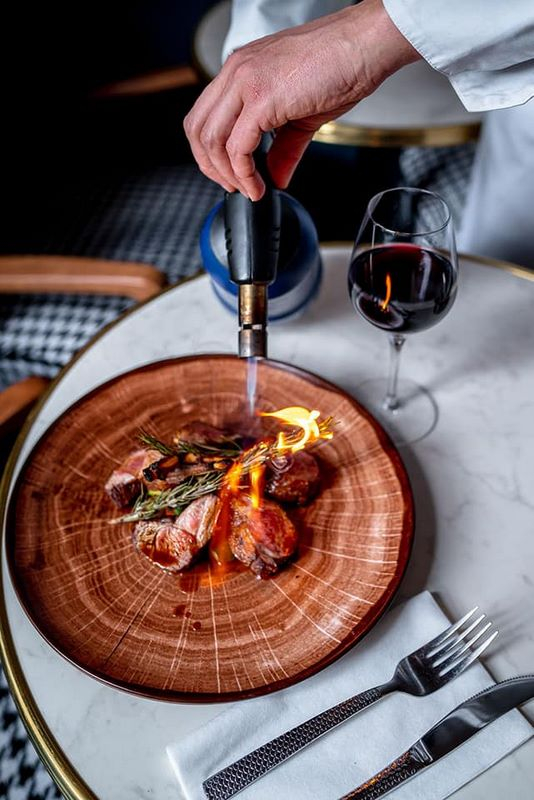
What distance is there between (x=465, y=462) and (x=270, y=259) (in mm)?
348

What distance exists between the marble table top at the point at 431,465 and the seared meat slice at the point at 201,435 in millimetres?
202

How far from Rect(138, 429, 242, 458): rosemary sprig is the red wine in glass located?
23 centimetres

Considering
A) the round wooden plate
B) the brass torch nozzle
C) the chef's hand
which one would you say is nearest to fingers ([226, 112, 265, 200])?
the chef's hand

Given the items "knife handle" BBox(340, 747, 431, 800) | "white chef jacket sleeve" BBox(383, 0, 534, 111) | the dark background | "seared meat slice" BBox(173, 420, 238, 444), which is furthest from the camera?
the dark background

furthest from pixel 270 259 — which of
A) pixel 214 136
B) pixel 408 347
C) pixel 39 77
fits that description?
pixel 39 77

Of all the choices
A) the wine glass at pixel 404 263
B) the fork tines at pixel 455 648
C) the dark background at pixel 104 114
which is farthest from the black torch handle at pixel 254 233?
the dark background at pixel 104 114

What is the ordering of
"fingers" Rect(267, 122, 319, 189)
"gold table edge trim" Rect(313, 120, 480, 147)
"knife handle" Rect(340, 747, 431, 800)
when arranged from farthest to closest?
"gold table edge trim" Rect(313, 120, 480, 147) → "fingers" Rect(267, 122, 319, 189) → "knife handle" Rect(340, 747, 431, 800)

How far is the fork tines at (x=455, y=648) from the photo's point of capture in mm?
739

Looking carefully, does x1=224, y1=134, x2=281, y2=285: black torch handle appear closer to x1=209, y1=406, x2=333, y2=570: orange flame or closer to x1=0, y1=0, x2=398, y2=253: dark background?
x1=209, y1=406, x2=333, y2=570: orange flame

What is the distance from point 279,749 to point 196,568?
21 cm

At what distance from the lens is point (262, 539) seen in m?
0.79

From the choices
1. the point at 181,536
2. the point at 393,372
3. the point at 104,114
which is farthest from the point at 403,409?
the point at 104,114

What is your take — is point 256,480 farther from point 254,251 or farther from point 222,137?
point 222,137

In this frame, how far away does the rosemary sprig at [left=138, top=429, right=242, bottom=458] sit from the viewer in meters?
0.86
